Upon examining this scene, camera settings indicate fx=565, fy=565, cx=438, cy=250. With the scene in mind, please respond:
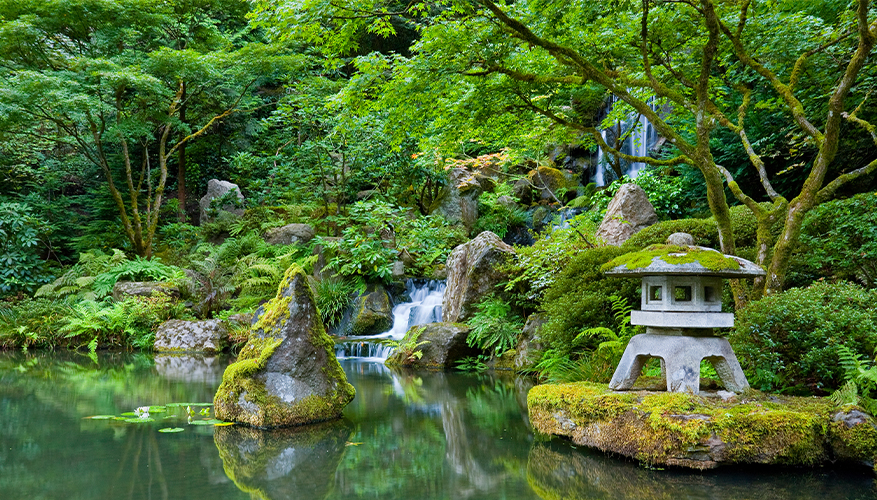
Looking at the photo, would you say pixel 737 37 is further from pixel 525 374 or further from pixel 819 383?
pixel 525 374

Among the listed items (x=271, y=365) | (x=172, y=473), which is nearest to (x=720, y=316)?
(x=271, y=365)

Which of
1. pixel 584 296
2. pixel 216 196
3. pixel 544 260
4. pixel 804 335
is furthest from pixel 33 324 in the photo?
pixel 804 335

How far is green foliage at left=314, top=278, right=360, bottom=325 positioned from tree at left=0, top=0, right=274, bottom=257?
621cm

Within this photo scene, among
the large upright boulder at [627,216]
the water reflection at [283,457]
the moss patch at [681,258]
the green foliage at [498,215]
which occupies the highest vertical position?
the green foliage at [498,215]

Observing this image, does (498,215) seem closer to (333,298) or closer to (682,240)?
(333,298)

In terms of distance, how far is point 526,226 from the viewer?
1659 cm

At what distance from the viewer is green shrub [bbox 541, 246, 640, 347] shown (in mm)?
7363

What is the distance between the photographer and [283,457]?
4594 mm

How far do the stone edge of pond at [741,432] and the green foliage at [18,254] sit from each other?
16284 millimetres

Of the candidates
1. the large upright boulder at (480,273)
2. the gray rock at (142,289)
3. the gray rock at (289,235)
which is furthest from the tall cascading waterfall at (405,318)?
the gray rock at (142,289)

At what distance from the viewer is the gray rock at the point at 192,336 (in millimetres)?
12211

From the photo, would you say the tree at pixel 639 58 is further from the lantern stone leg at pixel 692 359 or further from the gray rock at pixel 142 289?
the gray rock at pixel 142 289

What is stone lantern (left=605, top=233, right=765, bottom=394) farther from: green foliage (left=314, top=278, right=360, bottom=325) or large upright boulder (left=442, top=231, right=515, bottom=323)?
green foliage (left=314, top=278, right=360, bottom=325)

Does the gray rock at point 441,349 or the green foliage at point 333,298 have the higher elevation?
the green foliage at point 333,298
